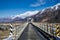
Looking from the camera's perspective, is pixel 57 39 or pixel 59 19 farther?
pixel 59 19

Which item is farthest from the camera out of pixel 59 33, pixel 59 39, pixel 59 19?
pixel 59 19

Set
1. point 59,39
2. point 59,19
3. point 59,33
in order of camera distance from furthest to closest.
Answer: point 59,19 → point 59,33 → point 59,39

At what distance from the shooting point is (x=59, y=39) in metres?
12.3

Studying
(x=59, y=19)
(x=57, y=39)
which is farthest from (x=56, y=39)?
(x=59, y=19)

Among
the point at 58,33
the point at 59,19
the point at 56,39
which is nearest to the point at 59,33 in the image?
the point at 58,33

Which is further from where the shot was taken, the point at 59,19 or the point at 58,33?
the point at 59,19

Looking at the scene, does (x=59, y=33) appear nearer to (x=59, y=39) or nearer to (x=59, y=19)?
(x=59, y=39)

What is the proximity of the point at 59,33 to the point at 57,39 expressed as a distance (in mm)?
4734

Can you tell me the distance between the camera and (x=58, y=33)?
1753 cm

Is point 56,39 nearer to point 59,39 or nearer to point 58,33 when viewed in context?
point 59,39

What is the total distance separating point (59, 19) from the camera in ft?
472

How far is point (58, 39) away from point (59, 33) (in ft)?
16.2

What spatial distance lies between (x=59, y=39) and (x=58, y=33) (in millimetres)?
5294

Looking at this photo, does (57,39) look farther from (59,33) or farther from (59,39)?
(59,33)
